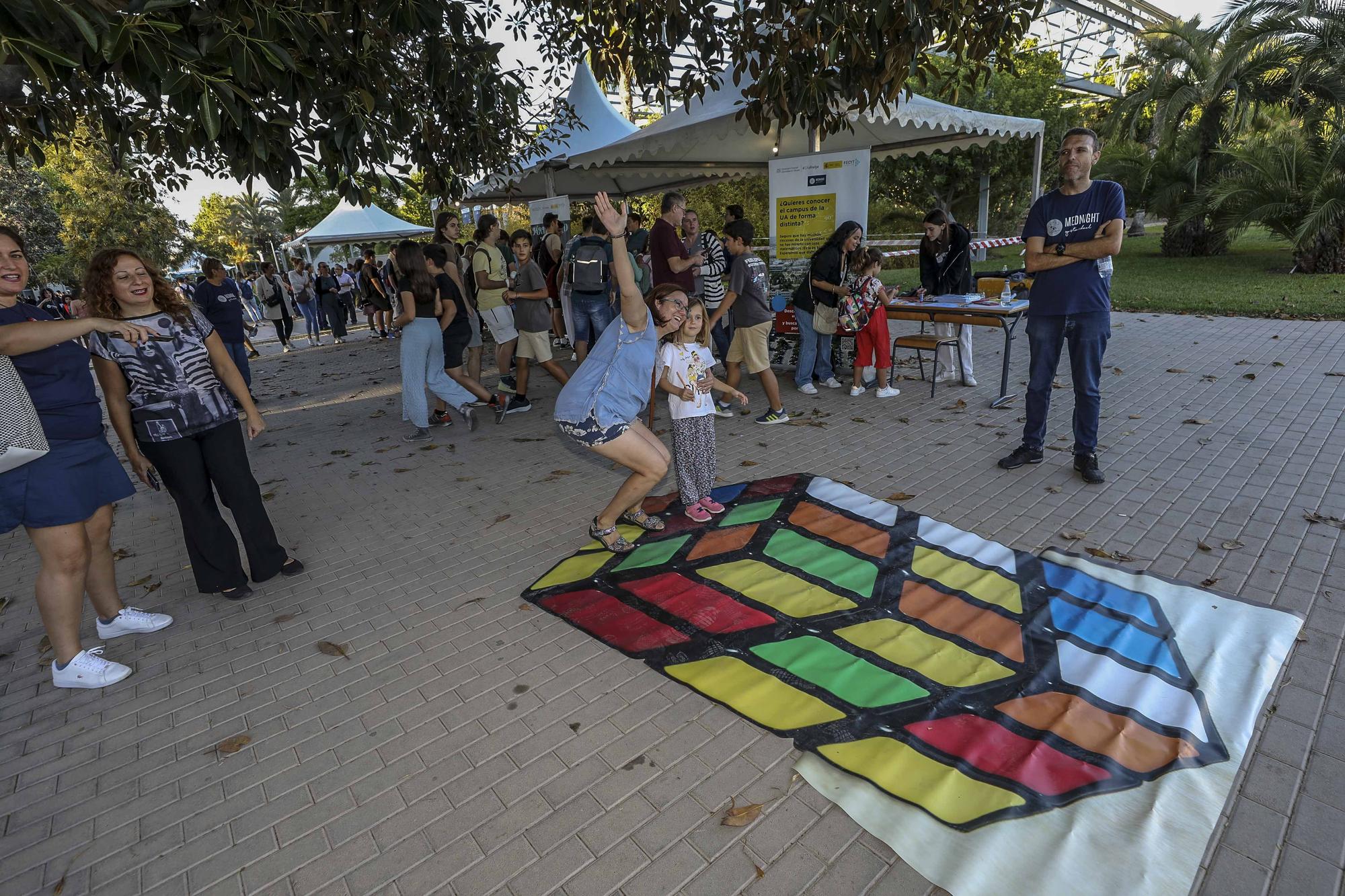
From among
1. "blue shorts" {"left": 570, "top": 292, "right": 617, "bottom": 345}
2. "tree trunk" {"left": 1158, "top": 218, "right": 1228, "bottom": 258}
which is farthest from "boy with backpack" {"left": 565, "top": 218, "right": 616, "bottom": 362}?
"tree trunk" {"left": 1158, "top": 218, "right": 1228, "bottom": 258}

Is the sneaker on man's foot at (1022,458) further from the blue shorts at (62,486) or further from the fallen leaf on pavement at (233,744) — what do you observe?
the blue shorts at (62,486)

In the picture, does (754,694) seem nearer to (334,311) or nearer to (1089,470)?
(1089,470)

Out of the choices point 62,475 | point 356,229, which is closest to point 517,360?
point 62,475

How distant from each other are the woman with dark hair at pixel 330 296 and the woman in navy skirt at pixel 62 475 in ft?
46.7

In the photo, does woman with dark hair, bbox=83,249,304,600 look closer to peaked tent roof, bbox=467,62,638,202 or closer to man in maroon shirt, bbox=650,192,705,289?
man in maroon shirt, bbox=650,192,705,289

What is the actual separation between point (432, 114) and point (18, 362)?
4348 mm

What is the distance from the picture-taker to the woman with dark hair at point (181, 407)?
11.5ft

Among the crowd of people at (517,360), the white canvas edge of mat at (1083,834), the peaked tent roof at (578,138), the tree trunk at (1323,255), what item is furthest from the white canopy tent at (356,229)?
the white canvas edge of mat at (1083,834)

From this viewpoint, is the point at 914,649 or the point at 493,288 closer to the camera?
the point at 914,649

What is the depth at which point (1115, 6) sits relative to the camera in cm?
3609

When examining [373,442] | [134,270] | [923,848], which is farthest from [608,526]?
[373,442]

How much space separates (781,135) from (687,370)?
730 cm

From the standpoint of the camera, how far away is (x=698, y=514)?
181 inches

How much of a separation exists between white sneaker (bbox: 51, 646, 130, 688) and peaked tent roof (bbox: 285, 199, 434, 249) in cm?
2017
